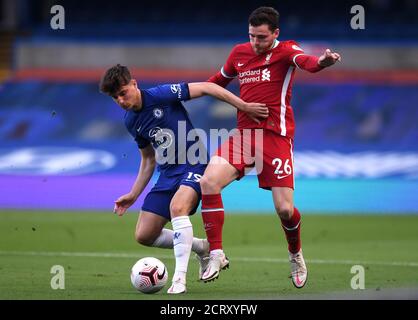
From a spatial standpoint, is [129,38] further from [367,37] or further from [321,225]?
[321,225]

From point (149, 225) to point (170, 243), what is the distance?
14.6 inches

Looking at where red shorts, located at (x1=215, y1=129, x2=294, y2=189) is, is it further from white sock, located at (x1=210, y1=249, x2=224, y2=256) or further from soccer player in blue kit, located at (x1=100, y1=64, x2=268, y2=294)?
white sock, located at (x1=210, y1=249, x2=224, y2=256)

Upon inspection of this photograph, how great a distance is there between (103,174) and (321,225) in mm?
6225

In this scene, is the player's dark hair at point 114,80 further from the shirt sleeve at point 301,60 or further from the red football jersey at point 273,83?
the shirt sleeve at point 301,60

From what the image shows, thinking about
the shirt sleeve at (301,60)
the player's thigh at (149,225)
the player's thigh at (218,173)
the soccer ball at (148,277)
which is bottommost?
the soccer ball at (148,277)

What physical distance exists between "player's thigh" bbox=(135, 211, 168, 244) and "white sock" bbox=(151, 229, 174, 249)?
132 mm

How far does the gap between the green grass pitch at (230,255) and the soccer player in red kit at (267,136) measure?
605 mm

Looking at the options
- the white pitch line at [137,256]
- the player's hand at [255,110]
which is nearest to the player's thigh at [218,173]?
the player's hand at [255,110]

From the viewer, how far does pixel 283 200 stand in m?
8.44

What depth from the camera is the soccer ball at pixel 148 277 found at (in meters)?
7.91

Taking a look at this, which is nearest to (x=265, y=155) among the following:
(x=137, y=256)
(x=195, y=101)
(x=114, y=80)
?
(x=114, y=80)

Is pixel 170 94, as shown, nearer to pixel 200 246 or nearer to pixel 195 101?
pixel 200 246

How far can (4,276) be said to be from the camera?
9047mm
